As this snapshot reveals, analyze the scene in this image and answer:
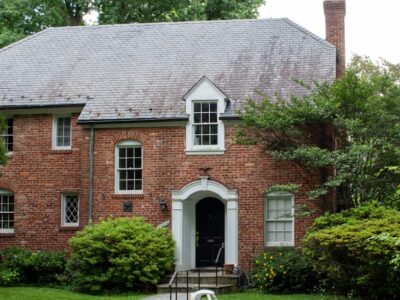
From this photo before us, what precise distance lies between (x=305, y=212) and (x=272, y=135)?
2633mm

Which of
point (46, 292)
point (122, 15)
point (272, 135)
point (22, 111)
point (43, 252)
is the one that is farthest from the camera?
point (122, 15)

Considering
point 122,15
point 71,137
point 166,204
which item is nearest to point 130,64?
point 71,137

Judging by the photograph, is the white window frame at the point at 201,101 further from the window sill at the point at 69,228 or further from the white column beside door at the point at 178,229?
the window sill at the point at 69,228

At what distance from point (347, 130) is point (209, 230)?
6.18m

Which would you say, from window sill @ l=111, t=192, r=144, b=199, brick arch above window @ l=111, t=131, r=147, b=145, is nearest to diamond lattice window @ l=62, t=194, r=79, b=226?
window sill @ l=111, t=192, r=144, b=199

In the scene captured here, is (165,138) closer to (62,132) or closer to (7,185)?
(62,132)

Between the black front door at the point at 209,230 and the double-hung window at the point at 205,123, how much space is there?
2.09 m

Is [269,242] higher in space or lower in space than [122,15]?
lower

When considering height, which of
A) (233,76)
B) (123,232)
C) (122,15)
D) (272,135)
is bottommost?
(123,232)

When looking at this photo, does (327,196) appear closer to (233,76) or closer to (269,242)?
(269,242)

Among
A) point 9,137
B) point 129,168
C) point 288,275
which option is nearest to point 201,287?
point 288,275

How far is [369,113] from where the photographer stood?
71.2 ft

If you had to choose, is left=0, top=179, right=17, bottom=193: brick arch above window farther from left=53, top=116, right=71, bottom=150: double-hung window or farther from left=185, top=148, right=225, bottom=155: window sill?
left=185, top=148, right=225, bottom=155: window sill

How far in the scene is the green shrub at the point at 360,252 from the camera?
17.0 m
